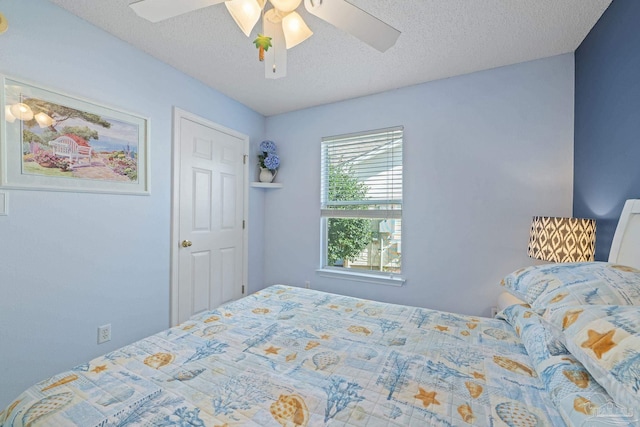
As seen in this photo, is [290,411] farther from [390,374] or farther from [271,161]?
[271,161]

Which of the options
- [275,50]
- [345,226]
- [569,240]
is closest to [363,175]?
[345,226]

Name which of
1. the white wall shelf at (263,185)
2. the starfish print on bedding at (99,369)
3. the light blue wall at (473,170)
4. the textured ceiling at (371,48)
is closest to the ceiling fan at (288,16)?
the textured ceiling at (371,48)

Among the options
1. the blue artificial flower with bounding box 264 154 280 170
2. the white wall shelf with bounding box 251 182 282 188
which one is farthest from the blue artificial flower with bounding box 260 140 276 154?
the white wall shelf with bounding box 251 182 282 188

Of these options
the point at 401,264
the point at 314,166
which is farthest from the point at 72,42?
the point at 401,264

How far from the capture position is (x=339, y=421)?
76 centimetres

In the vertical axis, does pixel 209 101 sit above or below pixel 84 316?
above

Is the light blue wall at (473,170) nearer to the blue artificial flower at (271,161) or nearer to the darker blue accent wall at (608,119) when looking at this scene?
the darker blue accent wall at (608,119)

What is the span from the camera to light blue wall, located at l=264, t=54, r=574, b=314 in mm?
2098

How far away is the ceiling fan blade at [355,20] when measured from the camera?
118 cm

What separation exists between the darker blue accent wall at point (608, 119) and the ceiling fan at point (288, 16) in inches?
51.3

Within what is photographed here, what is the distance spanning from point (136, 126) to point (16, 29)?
0.73 m

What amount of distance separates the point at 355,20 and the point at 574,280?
142 cm

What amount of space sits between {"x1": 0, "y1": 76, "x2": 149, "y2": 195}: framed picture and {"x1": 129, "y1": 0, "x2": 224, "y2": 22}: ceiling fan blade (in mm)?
931

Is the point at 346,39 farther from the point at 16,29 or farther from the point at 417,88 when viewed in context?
the point at 16,29
